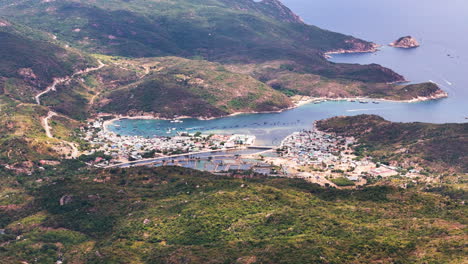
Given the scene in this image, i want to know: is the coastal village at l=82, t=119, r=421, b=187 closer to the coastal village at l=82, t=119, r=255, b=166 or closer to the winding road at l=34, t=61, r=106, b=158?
the coastal village at l=82, t=119, r=255, b=166

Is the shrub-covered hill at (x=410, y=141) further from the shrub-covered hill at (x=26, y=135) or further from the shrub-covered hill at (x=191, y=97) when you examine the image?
the shrub-covered hill at (x=26, y=135)

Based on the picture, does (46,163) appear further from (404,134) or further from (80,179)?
(404,134)

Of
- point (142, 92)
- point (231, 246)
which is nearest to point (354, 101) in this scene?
point (142, 92)

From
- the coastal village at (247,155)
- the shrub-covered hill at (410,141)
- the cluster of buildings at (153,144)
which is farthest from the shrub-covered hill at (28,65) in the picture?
the shrub-covered hill at (410,141)

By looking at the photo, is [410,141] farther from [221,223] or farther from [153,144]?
[153,144]

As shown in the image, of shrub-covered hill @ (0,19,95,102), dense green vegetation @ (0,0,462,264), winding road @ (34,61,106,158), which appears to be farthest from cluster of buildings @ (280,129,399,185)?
shrub-covered hill @ (0,19,95,102)

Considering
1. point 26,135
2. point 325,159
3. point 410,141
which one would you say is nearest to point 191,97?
point 26,135
